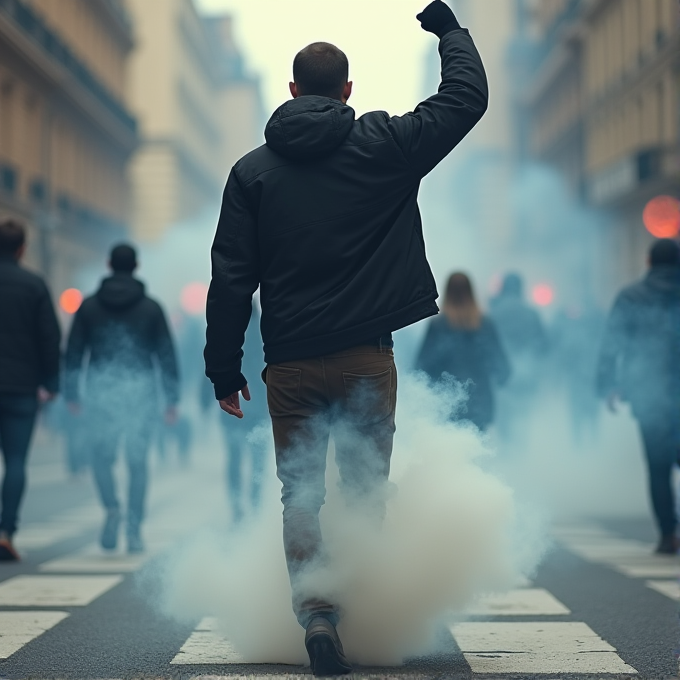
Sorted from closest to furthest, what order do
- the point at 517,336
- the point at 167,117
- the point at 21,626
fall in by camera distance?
the point at 21,626 → the point at 517,336 → the point at 167,117

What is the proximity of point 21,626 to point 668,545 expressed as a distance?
4.09 meters

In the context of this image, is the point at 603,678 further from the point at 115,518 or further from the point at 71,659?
the point at 115,518

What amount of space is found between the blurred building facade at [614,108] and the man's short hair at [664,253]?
709 inches

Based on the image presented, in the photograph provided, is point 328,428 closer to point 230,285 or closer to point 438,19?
point 230,285

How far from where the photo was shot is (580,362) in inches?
643

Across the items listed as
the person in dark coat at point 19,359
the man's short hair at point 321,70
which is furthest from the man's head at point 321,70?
the person in dark coat at point 19,359

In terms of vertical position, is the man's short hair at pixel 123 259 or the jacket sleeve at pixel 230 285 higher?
the man's short hair at pixel 123 259

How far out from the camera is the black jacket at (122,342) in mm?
8453

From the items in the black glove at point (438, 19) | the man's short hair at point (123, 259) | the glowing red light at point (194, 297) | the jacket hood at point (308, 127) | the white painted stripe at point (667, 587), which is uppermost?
the glowing red light at point (194, 297)

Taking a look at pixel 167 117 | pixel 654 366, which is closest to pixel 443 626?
pixel 654 366

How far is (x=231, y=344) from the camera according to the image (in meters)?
4.29

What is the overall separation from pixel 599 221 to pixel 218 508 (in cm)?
3269

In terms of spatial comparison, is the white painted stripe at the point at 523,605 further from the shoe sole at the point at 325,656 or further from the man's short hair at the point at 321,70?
the man's short hair at the point at 321,70

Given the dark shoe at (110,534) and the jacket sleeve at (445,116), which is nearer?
the jacket sleeve at (445,116)
